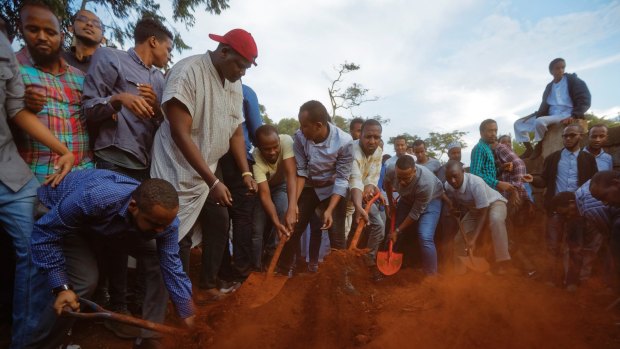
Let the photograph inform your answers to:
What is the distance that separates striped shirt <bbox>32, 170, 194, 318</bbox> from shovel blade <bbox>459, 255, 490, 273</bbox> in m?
3.63

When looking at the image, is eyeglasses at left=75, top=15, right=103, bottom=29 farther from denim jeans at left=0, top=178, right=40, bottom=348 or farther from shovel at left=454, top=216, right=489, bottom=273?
shovel at left=454, top=216, right=489, bottom=273

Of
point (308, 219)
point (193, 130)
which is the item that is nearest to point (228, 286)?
point (308, 219)

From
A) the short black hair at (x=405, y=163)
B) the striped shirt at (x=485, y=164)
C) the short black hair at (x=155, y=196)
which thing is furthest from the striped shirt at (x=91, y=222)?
the striped shirt at (x=485, y=164)

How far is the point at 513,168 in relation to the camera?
15.2ft

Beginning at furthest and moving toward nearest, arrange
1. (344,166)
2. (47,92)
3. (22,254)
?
(344,166) < (47,92) < (22,254)

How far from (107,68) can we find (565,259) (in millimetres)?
5003

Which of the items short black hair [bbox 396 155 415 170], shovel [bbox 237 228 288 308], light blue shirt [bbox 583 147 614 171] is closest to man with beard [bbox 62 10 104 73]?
shovel [bbox 237 228 288 308]

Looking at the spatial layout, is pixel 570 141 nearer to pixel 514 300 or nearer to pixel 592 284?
pixel 592 284

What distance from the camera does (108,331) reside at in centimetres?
225

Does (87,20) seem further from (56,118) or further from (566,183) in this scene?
(566,183)

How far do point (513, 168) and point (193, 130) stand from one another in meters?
4.17

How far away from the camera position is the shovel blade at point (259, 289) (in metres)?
2.56

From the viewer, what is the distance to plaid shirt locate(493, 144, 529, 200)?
15.1 ft

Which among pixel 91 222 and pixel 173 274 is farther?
pixel 173 274
